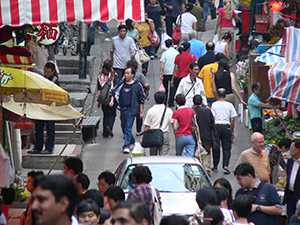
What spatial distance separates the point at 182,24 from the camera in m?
16.5

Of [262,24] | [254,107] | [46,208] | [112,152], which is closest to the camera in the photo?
[46,208]

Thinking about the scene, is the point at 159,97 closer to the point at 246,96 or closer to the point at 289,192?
the point at 289,192

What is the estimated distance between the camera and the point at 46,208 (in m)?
2.87

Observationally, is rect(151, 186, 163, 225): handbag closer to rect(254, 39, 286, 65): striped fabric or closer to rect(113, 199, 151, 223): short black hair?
rect(113, 199, 151, 223): short black hair

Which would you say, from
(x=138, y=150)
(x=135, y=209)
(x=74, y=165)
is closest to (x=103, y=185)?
(x=74, y=165)

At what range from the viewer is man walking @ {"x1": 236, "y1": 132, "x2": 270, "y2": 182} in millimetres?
7332

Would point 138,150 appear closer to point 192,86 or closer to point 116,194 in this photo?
point 192,86

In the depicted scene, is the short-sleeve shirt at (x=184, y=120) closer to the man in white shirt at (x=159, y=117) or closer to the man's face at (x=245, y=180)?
the man in white shirt at (x=159, y=117)

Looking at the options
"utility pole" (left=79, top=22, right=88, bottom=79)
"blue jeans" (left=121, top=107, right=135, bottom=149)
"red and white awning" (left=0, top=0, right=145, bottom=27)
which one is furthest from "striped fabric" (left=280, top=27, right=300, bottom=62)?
"utility pole" (left=79, top=22, right=88, bottom=79)

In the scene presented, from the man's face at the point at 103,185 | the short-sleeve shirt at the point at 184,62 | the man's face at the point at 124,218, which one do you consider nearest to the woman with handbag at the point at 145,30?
the short-sleeve shirt at the point at 184,62

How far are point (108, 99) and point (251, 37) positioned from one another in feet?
20.4

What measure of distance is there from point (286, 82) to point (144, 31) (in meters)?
9.49

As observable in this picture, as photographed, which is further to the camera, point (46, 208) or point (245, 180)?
point (245, 180)

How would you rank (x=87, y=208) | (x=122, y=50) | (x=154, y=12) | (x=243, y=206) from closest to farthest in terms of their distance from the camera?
(x=87, y=208), (x=243, y=206), (x=122, y=50), (x=154, y=12)
